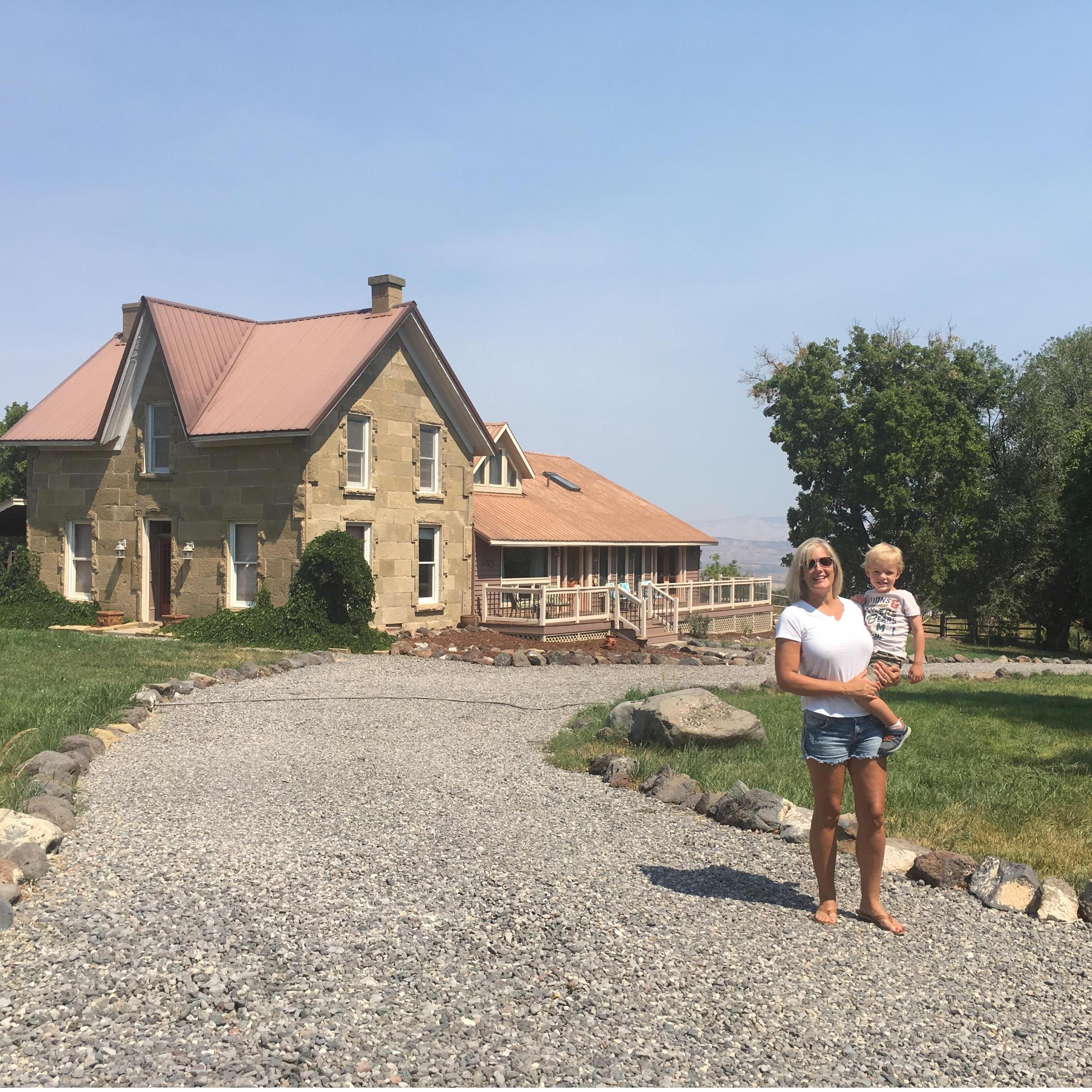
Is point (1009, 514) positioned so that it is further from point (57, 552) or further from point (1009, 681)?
point (57, 552)

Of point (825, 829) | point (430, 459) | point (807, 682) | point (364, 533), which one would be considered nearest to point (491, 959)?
point (825, 829)

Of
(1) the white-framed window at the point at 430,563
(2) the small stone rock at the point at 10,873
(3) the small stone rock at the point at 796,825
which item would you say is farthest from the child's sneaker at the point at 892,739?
(1) the white-framed window at the point at 430,563

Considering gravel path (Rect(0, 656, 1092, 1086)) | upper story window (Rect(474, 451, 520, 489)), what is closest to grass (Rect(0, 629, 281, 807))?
gravel path (Rect(0, 656, 1092, 1086))

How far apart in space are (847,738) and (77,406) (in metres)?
27.6

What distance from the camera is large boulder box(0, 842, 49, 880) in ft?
21.8

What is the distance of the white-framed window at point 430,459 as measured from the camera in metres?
27.4

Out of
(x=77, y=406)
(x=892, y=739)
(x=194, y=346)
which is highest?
(x=194, y=346)

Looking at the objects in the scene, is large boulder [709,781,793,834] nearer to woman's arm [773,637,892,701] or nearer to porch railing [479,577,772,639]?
woman's arm [773,637,892,701]

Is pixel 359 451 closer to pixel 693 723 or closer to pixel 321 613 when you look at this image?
pixel 321 613

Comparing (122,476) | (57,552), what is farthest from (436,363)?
(57,552)

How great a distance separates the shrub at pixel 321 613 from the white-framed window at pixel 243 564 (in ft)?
3.56

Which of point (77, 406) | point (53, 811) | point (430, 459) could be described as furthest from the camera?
point (77, 406)

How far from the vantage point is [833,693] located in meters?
5.90

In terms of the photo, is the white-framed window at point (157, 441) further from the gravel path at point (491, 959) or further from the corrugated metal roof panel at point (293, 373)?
the gravel path at point (491, 959)
